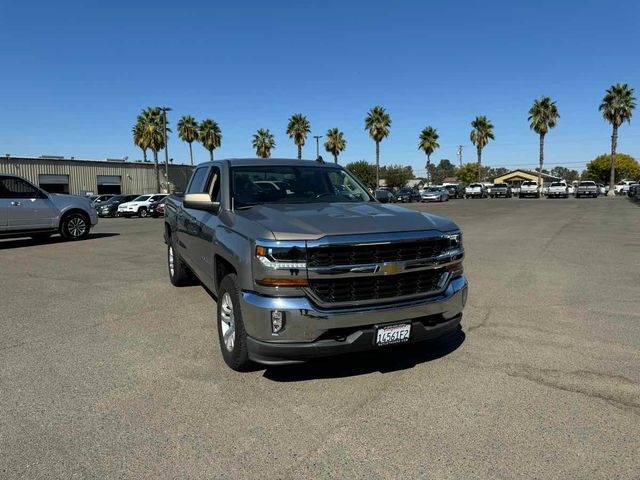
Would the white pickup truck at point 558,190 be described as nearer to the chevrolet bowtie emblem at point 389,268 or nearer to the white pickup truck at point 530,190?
the white pickup truck at point 530,190

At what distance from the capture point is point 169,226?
7.58m

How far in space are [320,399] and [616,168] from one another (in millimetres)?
125361

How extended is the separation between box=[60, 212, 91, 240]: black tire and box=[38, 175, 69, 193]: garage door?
132 feet

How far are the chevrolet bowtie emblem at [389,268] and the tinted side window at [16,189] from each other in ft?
39.5

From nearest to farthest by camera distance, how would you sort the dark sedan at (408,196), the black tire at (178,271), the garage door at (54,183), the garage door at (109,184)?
the black tire at (178,271) < the dark sedan at (408,196) < the garage door at (54,183) < the garage door at (109,184)

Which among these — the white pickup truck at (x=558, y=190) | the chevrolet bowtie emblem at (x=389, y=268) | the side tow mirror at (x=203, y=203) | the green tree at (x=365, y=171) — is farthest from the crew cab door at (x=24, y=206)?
the green tree at (x=365, y=171)

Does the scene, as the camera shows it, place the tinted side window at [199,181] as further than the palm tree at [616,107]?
No

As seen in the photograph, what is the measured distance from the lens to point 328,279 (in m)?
3.45

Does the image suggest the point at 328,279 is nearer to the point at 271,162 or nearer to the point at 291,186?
the point at 291,186

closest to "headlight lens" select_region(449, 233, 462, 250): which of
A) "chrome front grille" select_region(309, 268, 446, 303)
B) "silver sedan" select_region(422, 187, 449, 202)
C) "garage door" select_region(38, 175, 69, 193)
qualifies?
"chrome front grille" select_region(309, 268, 446, 303)

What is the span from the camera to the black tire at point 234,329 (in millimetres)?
3783

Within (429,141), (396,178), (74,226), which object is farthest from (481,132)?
(74,226)

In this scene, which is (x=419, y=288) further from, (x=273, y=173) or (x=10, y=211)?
(x=10, y=211)

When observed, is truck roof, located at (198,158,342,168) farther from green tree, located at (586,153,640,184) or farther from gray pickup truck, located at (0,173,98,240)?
green tree, located at (586,153,640,184)
